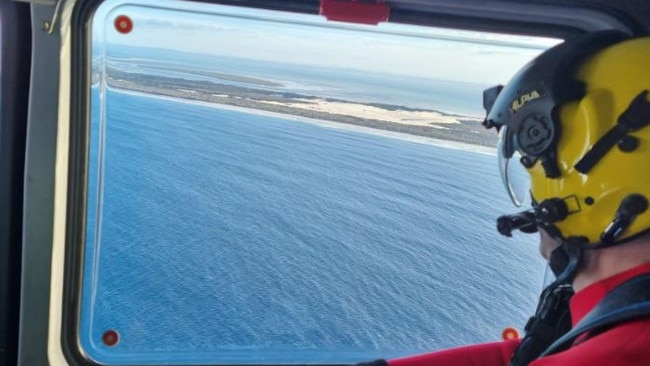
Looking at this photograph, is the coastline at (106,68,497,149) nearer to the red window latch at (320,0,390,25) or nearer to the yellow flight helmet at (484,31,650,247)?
the red window latch at (320,0,390,25)

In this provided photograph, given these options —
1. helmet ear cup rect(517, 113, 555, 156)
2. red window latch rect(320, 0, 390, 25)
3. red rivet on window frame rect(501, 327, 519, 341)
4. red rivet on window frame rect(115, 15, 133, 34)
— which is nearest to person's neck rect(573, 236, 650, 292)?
helmet ear cup rect(517, 113, 555, 156)

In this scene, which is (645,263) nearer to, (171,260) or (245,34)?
(245,34)

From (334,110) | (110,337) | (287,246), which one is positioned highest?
(334,110)

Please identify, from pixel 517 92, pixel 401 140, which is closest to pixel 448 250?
pixel 401 140

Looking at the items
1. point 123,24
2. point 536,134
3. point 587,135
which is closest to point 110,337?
point 123,24

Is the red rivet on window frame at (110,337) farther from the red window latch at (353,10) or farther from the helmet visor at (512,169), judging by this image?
the helmet visor at (512,169)

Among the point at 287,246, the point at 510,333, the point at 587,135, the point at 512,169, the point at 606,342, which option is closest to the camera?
the point at 606,342

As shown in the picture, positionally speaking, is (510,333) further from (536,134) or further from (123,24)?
(123,24)
